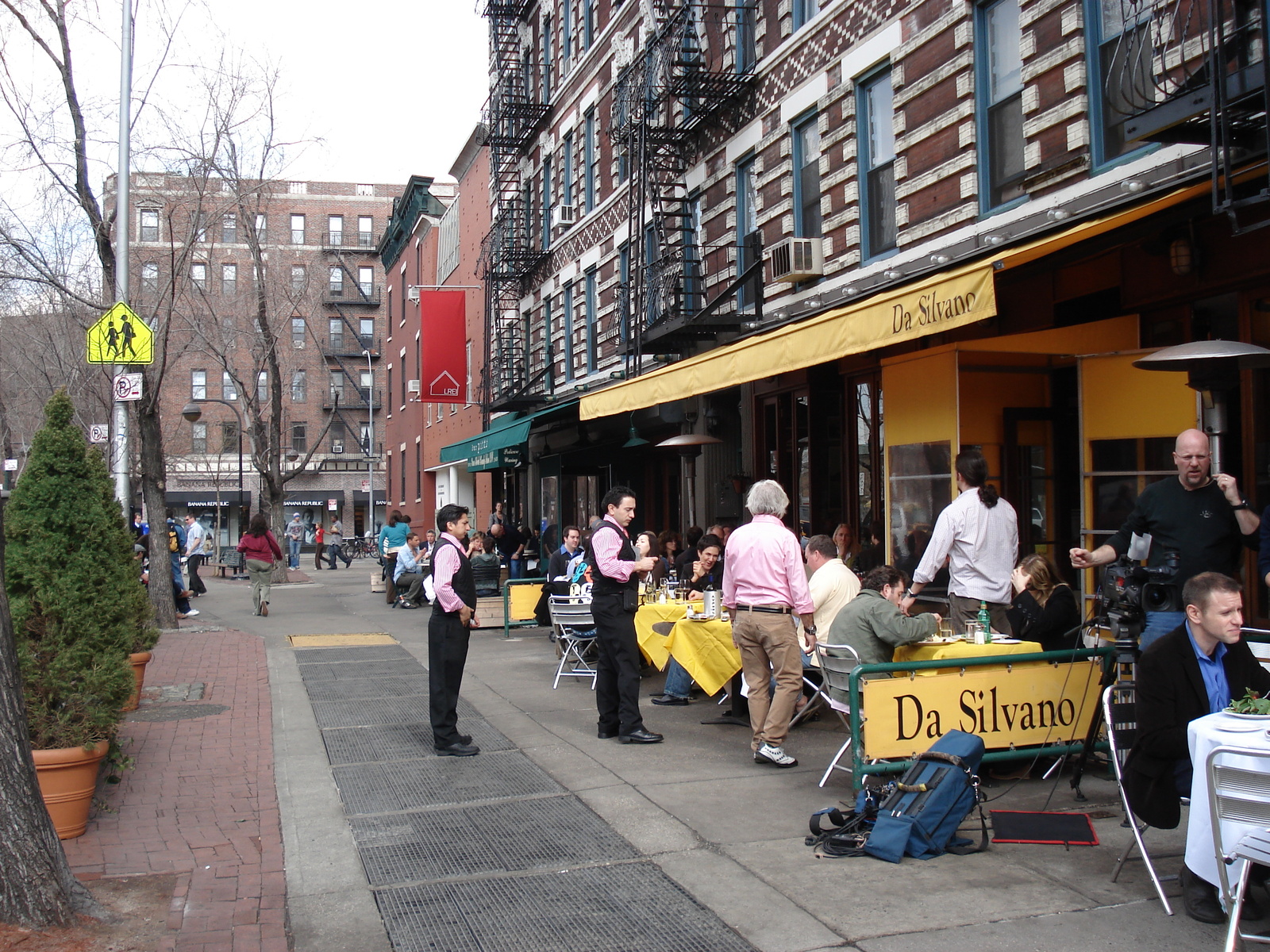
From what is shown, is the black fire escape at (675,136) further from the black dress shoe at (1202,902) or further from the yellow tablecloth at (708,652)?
the black dress shoe at (1202,902)

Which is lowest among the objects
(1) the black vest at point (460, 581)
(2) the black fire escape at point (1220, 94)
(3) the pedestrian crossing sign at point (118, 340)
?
(1) the black vest at point (460, 581)

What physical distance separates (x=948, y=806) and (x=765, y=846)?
0.91 meters

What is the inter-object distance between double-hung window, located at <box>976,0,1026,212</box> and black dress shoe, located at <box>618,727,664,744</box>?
5.64 meters

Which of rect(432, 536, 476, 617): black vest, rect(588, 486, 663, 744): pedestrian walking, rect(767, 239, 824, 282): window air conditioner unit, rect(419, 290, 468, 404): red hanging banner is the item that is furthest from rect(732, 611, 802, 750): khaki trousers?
rect(419, 290, 468, 404): red hanging banner

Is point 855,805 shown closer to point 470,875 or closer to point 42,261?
point 470,875

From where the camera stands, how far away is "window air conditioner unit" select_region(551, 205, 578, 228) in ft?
75.2

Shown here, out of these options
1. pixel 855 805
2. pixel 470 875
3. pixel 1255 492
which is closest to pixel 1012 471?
pixel 1255 492

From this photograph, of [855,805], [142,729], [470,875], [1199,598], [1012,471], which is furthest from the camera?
[1012,471]

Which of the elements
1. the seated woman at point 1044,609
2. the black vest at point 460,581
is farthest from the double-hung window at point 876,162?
the black vest at point 460,581

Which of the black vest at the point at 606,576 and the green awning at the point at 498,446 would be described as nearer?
the black vest at the point at 606,576

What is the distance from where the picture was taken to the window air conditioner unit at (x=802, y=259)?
13109 millimetres

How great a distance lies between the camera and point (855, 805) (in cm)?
578

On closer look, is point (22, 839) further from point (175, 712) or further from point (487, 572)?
point (487, 572)

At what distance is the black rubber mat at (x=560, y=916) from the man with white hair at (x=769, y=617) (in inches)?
83.3
